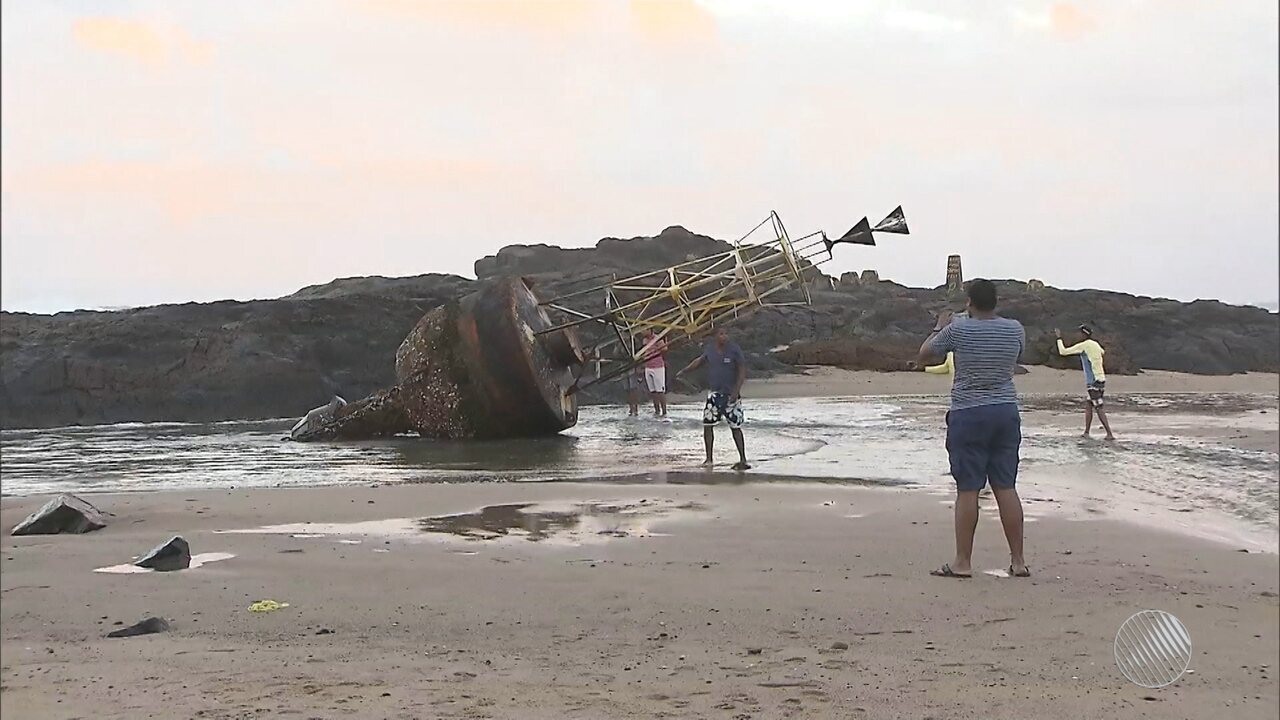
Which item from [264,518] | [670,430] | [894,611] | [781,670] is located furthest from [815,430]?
[781,670]

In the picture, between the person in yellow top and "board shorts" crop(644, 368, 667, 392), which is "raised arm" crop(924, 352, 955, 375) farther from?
"board shorts" crop(644, 368, 667, 392)

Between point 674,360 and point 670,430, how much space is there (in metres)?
9.72

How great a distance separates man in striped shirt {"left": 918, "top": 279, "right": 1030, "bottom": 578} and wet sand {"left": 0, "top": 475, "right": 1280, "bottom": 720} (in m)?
0.43

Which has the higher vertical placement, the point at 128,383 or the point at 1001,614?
the point at 128,383

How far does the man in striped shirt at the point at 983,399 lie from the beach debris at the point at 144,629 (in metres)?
3.57

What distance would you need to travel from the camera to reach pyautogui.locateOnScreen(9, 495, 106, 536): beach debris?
21.5 ft

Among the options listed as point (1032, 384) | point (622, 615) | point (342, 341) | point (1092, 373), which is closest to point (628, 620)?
point (622, 615)

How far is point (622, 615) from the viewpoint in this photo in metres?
4.68

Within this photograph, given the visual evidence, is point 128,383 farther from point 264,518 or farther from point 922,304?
point 922,304

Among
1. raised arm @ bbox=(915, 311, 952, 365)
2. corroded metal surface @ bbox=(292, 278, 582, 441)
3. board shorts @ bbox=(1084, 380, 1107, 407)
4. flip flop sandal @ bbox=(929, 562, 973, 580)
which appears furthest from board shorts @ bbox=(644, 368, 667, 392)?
flip flop sandal @ bbox=(929, 562, 973, 580)

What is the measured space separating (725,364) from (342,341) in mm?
12100

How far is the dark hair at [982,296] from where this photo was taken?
5.85 metres

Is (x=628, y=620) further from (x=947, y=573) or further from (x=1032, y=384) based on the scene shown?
(x=1032, y=384)

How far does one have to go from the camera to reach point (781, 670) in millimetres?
3854
